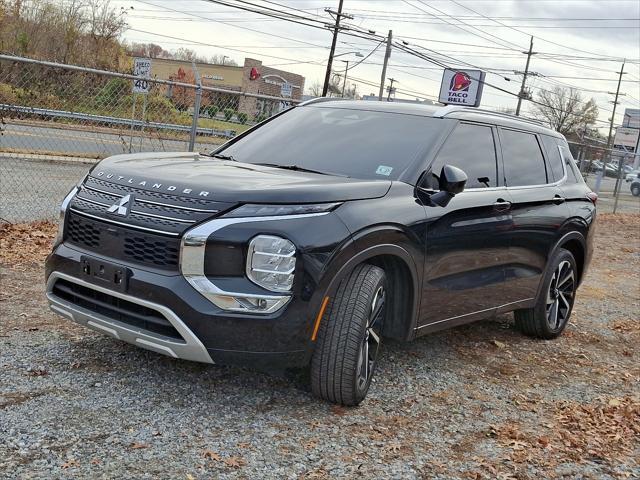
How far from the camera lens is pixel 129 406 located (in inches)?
146

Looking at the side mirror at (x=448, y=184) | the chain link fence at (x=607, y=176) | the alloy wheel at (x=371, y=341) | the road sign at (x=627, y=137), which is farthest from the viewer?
the road sign at (x=627, y=137)

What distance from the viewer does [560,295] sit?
625 cm

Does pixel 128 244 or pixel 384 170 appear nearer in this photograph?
pixel 128 244

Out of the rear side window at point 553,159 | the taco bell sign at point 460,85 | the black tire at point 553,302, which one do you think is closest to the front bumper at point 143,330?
the black tire at point 553,302

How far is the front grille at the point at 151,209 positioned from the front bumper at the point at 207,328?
229mm

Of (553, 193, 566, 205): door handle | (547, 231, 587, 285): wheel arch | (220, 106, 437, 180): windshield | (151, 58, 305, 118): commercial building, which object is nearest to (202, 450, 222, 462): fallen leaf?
(220, 106, 437, 180): windshield

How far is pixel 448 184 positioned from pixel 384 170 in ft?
1.35

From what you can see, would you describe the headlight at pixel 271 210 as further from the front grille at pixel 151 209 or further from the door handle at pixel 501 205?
the door handle at pixel 501 205

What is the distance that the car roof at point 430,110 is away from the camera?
4.91 metres

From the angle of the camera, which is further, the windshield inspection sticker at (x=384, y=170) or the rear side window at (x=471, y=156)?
the rear side window at (x=471, y=156)

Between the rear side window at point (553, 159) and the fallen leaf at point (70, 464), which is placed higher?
the rear side window at point (553, 159)

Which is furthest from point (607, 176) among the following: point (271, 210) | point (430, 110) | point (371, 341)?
point (271, 210)

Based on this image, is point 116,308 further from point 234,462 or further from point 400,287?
point 400,287

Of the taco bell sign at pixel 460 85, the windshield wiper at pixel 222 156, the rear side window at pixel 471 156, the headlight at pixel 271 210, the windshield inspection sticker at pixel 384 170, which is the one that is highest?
the taco bell sign at pixel 460 85
